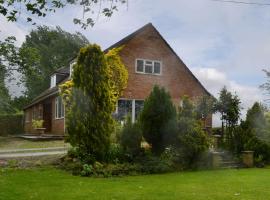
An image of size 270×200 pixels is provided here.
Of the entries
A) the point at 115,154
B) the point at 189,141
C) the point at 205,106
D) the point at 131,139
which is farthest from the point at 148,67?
the point at 115,154

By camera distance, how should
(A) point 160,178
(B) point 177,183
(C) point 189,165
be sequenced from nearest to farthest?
(B) point 177,183 → (A) point 160,178 → (C) point 189,165

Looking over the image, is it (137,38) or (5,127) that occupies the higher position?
(137,38)

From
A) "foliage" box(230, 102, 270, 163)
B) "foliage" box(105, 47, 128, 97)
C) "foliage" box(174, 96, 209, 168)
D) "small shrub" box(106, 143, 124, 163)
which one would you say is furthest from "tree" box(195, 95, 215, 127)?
"small shrub" box(106, 143, 124, 163)

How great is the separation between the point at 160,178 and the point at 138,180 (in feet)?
3.15

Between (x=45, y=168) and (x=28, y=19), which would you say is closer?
(x=28, y=19)

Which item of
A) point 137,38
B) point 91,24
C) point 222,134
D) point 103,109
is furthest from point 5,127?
point 91,24

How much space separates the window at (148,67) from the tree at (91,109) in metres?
13.1

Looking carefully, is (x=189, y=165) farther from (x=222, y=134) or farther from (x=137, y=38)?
(x=137, y=38)

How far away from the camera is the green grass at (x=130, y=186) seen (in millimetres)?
10391

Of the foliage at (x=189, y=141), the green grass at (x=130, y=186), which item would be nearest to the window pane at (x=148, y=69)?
the foliage at (x=189, y=141)

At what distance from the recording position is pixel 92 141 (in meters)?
15.8

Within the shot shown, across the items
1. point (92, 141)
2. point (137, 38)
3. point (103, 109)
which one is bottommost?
point (92, 141)

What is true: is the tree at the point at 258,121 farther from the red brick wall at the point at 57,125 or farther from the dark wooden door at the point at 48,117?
the dark wooden door at the point at 48,117

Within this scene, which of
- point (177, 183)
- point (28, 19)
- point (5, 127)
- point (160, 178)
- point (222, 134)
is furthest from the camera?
point (5, 127)
